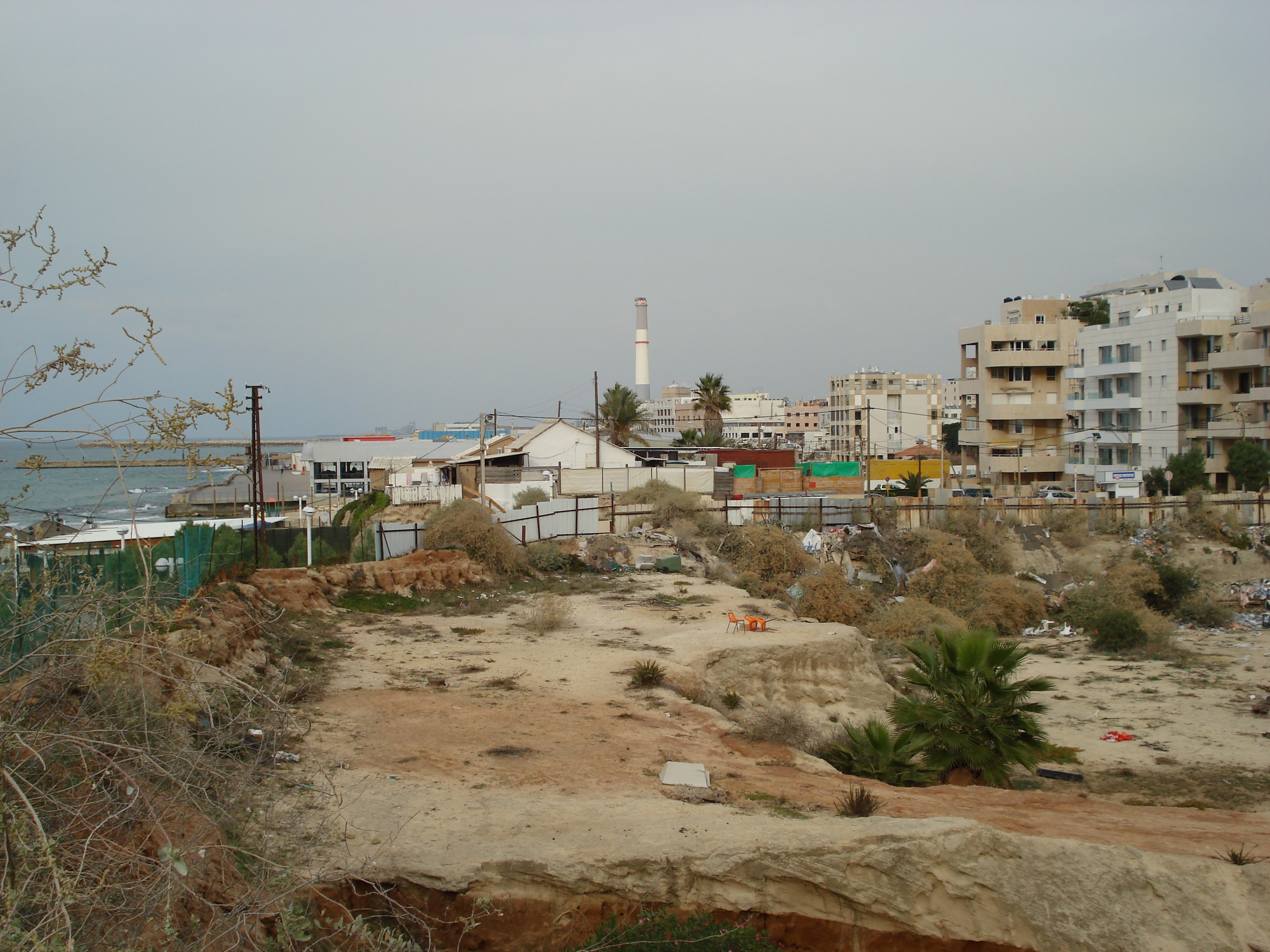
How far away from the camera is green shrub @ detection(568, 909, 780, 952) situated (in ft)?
21.1

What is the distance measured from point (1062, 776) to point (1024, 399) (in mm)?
45758

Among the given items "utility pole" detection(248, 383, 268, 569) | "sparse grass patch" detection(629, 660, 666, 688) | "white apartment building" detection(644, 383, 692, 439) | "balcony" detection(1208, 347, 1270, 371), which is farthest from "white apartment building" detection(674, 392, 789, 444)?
"sparse grass patch" detection(629, 660, 666, 688)

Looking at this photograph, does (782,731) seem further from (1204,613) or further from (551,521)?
(1204,613)

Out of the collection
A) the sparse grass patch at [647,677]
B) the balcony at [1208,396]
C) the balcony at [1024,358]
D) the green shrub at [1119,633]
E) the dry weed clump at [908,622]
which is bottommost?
the green shrub at [1119,633]

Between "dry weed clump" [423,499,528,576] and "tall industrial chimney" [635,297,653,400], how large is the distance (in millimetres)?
78962

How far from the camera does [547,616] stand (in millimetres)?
18766

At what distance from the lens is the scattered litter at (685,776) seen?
9.68 m

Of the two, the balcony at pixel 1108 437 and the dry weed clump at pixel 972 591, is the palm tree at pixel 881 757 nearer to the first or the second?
the dry weed clump at pixel 972 591

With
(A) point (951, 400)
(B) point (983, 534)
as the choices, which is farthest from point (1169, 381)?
A: (A) point (951, 400)

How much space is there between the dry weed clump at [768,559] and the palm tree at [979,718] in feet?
50.2

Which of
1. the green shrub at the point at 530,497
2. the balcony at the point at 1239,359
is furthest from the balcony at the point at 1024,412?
the green shrub at the point at 530,497

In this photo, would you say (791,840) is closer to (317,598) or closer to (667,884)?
(667,884)

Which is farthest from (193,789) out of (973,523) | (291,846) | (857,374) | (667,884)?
(857,374)

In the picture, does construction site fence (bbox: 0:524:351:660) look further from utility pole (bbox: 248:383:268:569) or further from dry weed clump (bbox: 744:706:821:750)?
dry weed clump (bbox: 744:706:821:750)
